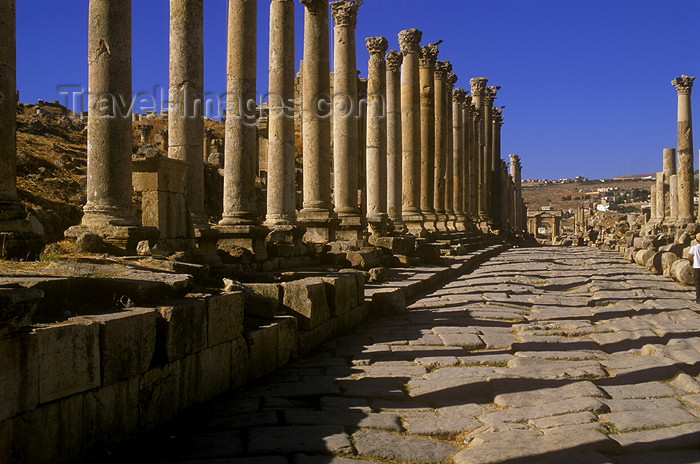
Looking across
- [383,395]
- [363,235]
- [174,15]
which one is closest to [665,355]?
[383,395]

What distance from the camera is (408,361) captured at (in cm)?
695

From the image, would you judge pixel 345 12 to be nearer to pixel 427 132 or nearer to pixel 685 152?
pixel 427 132

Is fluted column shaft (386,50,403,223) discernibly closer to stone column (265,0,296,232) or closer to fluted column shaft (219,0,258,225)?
stone column (265,0,296,232)

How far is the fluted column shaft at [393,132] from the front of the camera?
2372cm

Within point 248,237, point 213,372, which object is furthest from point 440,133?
point 213,372

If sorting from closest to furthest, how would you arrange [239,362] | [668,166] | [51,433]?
[51,433] → [239,362] → [668,166]

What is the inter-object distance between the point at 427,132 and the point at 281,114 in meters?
11.2

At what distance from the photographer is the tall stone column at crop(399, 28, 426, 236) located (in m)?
24.2

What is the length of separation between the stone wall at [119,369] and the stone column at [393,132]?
1735 centimetres

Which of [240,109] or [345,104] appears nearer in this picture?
[240,109]

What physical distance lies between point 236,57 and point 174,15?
1.86m

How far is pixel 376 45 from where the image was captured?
22375 mm

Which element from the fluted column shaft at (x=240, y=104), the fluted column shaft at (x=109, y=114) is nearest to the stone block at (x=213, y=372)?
the fluted column shaft at (x=109, y=114)

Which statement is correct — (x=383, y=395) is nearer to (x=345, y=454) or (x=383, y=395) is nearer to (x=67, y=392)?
(x=345, y=454)
